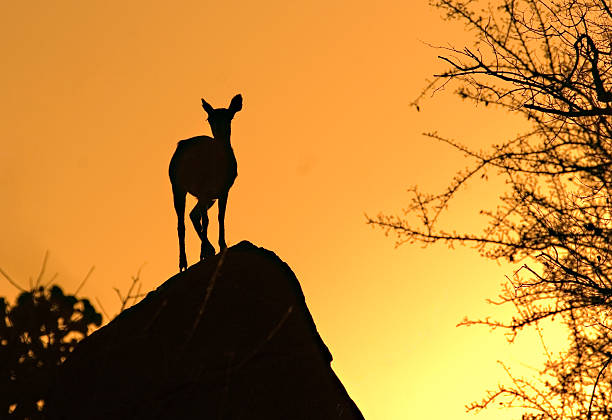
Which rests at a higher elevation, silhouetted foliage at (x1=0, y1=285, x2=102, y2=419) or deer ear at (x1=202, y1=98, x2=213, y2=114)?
deer ear at (x1=202, y1=98, x2=213, y2=114)

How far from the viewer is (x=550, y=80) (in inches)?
314

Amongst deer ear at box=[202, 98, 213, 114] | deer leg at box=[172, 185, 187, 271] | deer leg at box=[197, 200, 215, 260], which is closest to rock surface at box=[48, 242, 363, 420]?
deer leg at box=[197, 200, 215, 260]

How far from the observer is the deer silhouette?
9094 mm

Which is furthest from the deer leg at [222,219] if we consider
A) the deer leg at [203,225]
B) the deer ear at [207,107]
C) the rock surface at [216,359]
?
the rock surface at [216,359]

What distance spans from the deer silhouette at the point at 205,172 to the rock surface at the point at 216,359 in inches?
65.1

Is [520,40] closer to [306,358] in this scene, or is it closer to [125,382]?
[306,358]

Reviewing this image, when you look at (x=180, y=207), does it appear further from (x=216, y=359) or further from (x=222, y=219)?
(x=216, y=359)

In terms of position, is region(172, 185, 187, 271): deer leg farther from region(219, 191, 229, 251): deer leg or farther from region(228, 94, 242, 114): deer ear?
region(228, 94, 242, 114): deer ear

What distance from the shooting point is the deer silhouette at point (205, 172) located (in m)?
9.09

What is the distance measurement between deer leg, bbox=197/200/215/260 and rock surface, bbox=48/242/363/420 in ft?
4.95

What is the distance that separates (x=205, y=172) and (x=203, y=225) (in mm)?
573

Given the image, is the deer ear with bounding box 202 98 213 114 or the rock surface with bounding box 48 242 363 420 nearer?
the rock surface with bounding box 48 242 363 420

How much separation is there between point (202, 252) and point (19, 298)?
4259 millimetres

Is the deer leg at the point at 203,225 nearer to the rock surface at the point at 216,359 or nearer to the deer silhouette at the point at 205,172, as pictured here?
the deer silhouette at the point at 205,172
